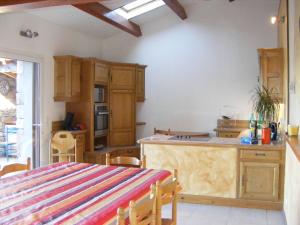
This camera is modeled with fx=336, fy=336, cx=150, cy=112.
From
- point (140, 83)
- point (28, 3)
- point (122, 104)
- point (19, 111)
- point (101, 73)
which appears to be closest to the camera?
point (28, 3)

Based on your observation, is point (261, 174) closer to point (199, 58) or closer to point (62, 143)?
point (62, 143)

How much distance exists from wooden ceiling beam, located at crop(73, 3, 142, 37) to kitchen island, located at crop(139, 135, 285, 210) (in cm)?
227

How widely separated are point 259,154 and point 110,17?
3.44m

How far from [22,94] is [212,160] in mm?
3028

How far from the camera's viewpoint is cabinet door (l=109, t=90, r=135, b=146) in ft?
21.3

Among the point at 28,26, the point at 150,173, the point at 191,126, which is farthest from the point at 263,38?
the point at 150,173

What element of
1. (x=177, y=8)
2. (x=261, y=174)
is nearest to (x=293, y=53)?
(x=261, y=174)

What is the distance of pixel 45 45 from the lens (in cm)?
543

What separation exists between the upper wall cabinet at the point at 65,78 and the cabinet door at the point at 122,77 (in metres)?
0.95

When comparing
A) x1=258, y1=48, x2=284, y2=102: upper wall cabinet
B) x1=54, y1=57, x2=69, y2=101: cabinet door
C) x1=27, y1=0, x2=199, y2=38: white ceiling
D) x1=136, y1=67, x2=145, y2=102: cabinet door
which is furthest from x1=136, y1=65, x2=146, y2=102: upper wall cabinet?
x1=258, y1=48, x2=284, y2=102: upper wall cabinet

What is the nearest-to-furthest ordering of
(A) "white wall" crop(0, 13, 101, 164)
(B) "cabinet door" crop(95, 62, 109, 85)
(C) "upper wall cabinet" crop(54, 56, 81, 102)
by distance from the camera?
1. (A) "white wall" crop(0, 13, 101, 164)
2. (C) "upper wall cabinet" crop(54, 56, 81, 102)
3. (B) "cabinet door" crop(95, 62, 109, 85)

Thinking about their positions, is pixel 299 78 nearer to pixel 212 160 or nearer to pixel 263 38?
pixel 212 160

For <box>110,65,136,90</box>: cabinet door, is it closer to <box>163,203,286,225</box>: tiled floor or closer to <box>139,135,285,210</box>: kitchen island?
<box>139,135,285,210</box>: kitchen island

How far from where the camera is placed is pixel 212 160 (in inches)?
174
